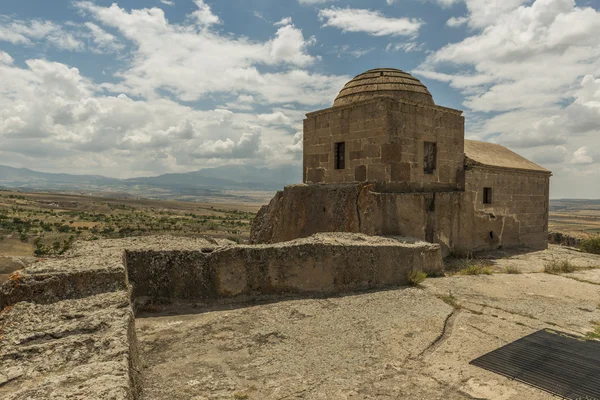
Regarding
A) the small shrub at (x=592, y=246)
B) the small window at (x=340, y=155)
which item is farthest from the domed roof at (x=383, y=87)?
the small shrub at (x=592, y=246)

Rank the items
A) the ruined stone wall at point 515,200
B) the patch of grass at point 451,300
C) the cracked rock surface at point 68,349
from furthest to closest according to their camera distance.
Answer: the ruined stone wall at point 515,200 → the patch of grass at point 451,300 → the cracked rock surface at point 68,349

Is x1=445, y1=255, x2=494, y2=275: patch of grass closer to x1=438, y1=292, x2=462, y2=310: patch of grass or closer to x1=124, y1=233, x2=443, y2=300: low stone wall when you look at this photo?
x1=124, y1=233, x2=443, y2=300: low stone wall

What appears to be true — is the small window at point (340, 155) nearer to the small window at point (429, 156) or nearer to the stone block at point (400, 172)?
the stone block at point (400, 172)

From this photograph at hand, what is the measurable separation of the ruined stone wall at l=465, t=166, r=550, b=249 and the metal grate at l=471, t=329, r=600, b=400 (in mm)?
7081

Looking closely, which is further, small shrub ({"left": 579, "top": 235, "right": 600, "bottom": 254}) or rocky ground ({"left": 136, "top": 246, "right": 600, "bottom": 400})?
small shrub ({"left": 579, "top": 235, "right": 600, "bottom": 254})

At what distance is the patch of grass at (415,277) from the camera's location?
5.77m

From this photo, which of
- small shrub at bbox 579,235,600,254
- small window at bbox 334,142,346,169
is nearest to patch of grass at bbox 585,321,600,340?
small window at bbox 334,142,346,169

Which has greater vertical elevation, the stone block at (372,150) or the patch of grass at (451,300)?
the stone block at (372,150)

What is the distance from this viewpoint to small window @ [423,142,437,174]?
9.41 meters

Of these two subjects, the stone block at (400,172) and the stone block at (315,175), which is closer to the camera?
the stone block at (400,172)

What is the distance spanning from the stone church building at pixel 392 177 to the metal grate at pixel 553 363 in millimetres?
4291

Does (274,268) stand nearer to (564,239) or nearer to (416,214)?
(416,214)

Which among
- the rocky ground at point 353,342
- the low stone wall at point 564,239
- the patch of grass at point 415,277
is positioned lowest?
the low stone wall at point 564,239

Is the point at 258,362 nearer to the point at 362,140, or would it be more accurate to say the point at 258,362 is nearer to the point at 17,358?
the point at 17,358
